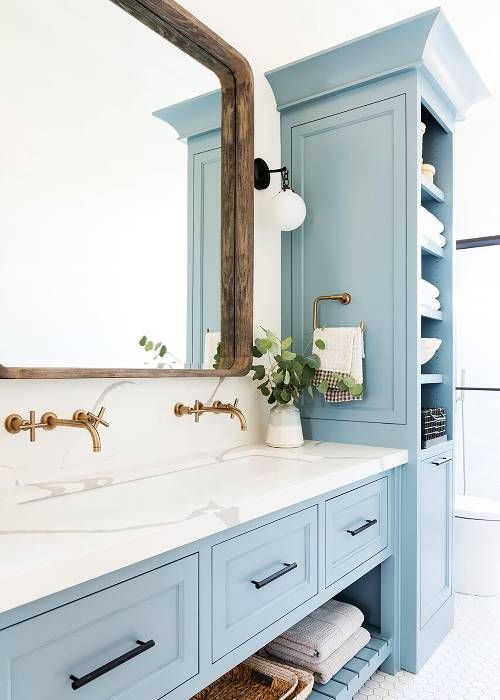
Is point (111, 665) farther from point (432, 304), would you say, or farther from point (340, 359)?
point (432, 304)

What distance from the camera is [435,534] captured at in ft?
7.18

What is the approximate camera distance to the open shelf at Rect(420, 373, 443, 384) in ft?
7.09

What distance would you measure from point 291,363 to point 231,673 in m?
0.98

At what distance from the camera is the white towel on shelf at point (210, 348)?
1946 millimetres

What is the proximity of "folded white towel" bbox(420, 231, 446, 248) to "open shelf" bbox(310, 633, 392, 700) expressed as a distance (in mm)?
1439

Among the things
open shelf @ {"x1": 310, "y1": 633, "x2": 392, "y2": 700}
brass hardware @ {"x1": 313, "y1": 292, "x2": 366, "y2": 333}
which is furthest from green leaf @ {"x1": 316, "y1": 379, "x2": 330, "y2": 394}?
open shelf @ {"x1": 310, "y1": 633, "x2": 392, "y2": 700}

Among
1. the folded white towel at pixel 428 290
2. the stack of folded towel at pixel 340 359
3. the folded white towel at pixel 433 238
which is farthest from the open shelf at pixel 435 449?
the folded white towel at pixel 433 238

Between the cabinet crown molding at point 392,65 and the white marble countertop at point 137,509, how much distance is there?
1.35m

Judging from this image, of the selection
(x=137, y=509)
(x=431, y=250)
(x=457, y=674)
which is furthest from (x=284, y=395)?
(x=457, y=674)

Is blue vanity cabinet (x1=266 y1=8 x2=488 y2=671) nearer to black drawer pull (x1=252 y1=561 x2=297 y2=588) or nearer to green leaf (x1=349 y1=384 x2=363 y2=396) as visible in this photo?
green leaf (x1=349 y1=384 x2=363 y2=396)

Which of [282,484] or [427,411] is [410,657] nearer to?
[427,411]

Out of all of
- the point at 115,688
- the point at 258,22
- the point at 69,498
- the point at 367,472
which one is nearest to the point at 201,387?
the point at 367,472

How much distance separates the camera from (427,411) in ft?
7.13

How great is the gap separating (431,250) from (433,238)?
46 mm
